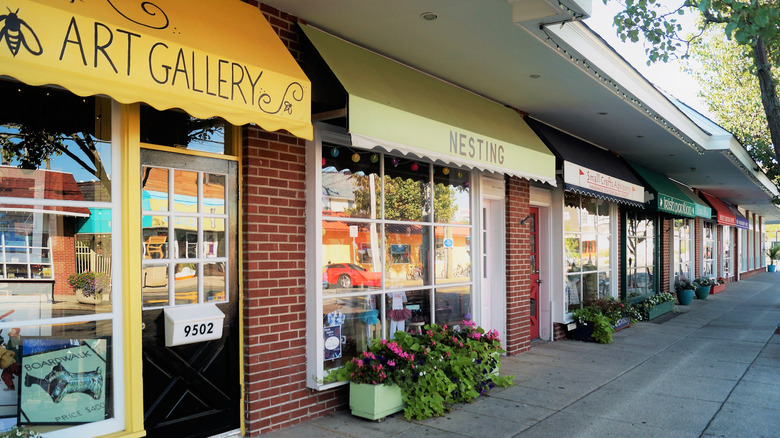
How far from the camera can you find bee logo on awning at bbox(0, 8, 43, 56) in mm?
2881

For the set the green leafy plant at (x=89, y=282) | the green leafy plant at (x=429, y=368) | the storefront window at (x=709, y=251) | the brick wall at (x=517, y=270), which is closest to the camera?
the green leafy plant at (x=89, y=282)

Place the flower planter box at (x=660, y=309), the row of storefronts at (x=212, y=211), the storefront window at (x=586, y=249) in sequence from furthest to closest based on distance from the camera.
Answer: the flower planter box at (x=660, y=309)
the storefront window at (x=586, y=249)
the row of storefronts at (x=212, y=211)

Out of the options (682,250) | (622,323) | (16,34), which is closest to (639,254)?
(622,323)

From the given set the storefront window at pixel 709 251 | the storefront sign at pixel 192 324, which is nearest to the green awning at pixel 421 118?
the storefront sign at pixel 192 324

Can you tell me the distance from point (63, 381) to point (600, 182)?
8.13 meters

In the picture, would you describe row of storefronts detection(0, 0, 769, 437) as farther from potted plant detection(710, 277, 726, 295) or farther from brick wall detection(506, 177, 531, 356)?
potted plant detection(710, 277, 726, 295)

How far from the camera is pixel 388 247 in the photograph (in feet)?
20.7

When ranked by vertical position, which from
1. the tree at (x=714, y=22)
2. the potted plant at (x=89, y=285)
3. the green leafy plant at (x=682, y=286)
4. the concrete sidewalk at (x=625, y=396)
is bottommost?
the concrete sidewalk at (x=625, y=396)

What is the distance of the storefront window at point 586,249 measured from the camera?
10391 millimetres

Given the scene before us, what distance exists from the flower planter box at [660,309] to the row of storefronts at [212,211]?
24.0ft

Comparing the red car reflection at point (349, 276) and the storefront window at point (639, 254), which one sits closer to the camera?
the red car reflection at point (349, 276)

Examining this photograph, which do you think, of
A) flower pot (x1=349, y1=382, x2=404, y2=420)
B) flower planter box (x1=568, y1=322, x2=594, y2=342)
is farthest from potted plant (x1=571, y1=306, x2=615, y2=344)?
flower pot (x1=349, y1=382, x2=404, y2=420)

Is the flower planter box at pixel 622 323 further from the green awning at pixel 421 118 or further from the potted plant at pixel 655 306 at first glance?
the green awning at pixel 421 118

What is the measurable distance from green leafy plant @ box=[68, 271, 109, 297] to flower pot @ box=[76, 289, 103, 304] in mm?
14
